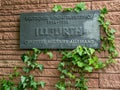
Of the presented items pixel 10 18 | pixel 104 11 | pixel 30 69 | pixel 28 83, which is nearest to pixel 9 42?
pixel 10 18

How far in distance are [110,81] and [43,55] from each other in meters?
0.75

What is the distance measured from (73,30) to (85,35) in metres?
0.14

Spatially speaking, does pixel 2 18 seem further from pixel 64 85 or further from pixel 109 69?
pixel 109 69

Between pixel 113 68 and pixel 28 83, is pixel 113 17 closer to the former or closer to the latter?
pixel 113 68

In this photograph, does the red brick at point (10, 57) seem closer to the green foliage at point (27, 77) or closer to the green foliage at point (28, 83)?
the green foliage at point (27, 77)

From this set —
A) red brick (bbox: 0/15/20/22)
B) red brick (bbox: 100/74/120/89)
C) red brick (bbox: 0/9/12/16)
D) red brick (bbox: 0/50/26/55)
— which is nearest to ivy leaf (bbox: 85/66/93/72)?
red brick (bbox: 100/74/120/89)

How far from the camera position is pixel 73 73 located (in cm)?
301

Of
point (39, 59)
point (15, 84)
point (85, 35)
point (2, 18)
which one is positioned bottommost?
point (15, 84)

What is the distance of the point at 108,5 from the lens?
2.97 metres

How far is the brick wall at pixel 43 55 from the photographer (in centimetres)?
293

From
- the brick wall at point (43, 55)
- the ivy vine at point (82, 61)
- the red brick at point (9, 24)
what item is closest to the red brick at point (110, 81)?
the brick wall at point (43, 55)

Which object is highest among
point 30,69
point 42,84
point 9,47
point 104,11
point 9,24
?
point 104,11

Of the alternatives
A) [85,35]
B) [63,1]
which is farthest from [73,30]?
[63,1]

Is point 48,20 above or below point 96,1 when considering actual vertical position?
below
